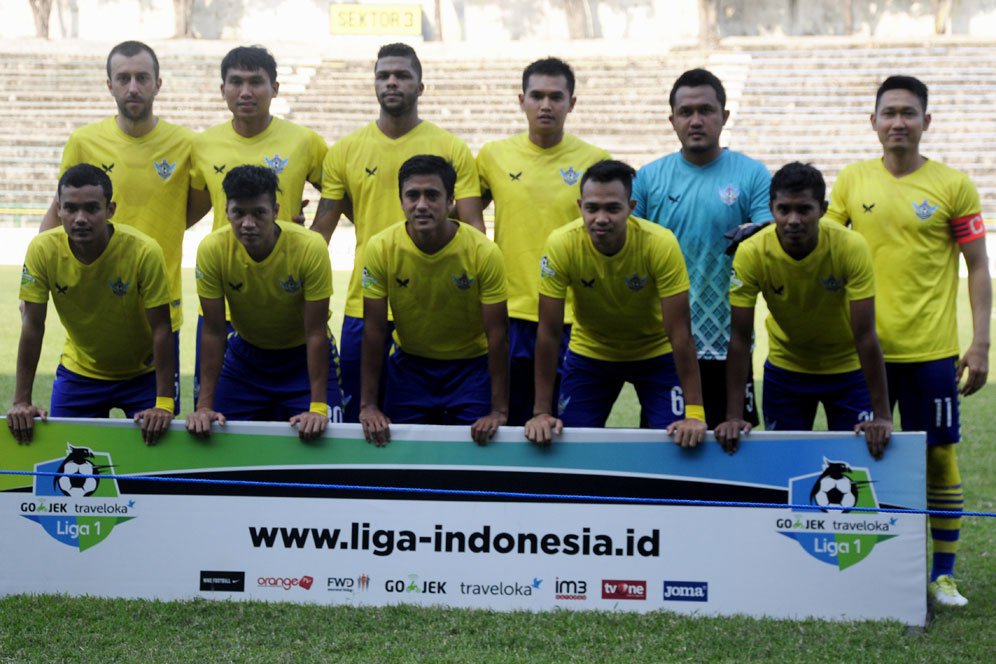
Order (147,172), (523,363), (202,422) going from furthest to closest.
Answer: (147,172) < (523,363) < (202,422)

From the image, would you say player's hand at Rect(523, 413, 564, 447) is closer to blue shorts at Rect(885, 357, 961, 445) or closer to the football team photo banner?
the football team photo banner

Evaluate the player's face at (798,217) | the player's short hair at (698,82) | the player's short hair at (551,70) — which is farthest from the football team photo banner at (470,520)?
the player's short hair at (551,70)

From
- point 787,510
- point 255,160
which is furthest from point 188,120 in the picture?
point 787,510

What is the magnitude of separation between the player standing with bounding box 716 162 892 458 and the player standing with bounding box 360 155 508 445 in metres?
0.92

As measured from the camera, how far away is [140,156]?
5.59m

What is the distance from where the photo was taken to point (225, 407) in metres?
5.15

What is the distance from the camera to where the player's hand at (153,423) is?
457cm

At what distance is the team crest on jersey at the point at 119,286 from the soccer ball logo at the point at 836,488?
2793 mm

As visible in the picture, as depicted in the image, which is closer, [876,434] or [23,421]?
[876,434]

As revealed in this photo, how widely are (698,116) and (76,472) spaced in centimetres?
287

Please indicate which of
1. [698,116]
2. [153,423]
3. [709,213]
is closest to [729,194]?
[709,213]

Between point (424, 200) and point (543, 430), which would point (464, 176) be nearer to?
point (424, 200)

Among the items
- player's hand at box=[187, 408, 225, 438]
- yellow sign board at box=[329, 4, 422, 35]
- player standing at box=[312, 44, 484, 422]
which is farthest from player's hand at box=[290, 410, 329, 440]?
yellow sign board at box=[329, 4, 422, 35]

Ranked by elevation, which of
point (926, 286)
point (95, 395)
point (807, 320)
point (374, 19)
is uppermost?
point (374, 19)
